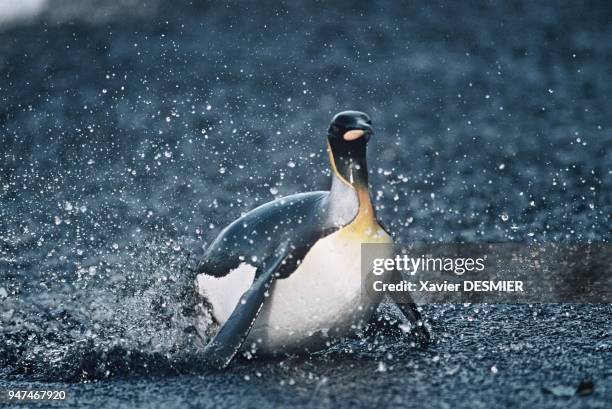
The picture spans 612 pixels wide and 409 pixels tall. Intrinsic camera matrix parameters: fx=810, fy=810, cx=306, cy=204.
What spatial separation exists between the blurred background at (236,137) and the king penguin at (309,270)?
0.21 metres

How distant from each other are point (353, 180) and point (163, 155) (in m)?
3.12

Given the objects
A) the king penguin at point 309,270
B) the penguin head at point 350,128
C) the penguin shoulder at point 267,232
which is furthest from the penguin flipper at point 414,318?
the penguin head at point 350,128

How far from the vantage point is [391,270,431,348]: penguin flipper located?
223 centimetres

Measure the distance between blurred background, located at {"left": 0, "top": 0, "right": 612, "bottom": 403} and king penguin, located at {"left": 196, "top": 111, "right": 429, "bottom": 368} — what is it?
0.68ft

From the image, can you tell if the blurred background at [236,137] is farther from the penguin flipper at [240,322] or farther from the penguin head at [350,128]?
the penguin head at [350,128]

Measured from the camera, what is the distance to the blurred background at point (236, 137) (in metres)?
2.70

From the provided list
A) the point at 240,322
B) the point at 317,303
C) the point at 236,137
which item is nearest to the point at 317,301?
the point at 317,303

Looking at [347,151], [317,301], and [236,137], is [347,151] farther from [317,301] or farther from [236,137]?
[236,137]

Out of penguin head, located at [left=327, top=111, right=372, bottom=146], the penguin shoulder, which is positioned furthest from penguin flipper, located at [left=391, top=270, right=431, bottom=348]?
penguin head, located at [left=327, top=111, right=372, bottom=146]

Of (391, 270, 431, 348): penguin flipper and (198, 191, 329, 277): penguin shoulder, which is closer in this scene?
(198, 191, 329, 277): penguin shoulder

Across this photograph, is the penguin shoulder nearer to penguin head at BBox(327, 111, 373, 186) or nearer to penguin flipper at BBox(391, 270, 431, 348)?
penguin head at BBox(327, 111, 373, 186)

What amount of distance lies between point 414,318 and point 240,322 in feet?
1.81

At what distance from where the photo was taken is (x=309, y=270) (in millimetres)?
2021

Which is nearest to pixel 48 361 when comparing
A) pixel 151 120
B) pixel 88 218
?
pixel 88 218
